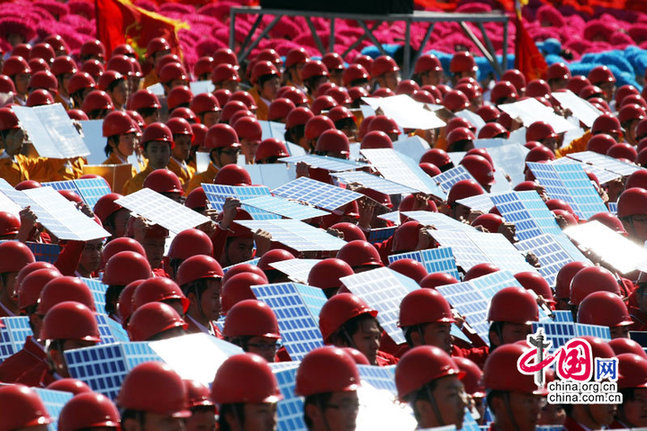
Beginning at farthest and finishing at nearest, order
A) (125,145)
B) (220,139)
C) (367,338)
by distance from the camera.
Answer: (125,145) < (220,139) < (367,338)

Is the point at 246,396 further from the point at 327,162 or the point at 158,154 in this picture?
the point at 158,154

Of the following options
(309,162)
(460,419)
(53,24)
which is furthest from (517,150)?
(53,24)

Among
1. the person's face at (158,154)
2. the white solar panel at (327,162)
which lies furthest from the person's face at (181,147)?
the white solar panel at (327,162)

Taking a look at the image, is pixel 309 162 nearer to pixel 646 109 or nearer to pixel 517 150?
pixel 517 150

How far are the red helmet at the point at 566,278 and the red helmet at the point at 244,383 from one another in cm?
381

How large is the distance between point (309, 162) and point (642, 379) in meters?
4.99

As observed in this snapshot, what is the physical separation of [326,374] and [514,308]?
217 centimetres

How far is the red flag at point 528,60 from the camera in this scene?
2031cm

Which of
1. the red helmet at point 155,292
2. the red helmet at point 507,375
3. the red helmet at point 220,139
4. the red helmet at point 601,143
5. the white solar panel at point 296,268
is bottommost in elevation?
the red helmet at point 601,143

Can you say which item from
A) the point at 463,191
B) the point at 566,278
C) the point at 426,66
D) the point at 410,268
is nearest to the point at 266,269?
the point at 410,268

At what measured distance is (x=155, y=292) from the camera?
7.93m

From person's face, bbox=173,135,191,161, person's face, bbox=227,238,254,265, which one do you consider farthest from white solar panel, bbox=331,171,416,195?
person's face, bbox=173,135,191,161

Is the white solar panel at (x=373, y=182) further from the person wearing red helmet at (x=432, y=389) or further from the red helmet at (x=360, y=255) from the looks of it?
the person wearing red helmet at (x=432, y=389)

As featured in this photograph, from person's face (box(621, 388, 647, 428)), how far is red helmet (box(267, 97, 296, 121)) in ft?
27.5
